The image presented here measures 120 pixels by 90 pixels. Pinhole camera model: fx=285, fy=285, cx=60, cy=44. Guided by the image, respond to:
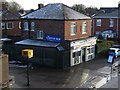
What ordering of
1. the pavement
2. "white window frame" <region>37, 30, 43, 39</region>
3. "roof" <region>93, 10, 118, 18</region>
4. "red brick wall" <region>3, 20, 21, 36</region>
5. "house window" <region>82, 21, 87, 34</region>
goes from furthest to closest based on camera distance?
"roof" <region>93, 10, 118, 18</region>, "red brick wall" <region>3, 20, 21, 36</region>, "house window" <region>82, 21, 87, 34</region>, "white window frame" <region>37, 30, 43, 39</region>, the pavement

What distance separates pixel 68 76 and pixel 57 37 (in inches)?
248

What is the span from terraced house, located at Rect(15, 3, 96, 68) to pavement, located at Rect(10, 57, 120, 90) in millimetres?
1326

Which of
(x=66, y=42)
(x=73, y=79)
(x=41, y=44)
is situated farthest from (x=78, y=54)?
(x=73, y=79)

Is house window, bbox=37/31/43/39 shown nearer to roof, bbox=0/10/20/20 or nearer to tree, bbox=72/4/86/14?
roof, bbox=0/10/20/20

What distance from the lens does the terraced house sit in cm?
2881

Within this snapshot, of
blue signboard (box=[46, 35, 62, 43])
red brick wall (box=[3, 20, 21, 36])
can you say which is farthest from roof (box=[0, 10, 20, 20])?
blue signboard (box=[46, 35, 62, 43])

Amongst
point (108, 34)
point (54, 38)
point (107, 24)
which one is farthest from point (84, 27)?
point (107, 24)

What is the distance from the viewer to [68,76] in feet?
82.1

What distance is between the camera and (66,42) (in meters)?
29.3

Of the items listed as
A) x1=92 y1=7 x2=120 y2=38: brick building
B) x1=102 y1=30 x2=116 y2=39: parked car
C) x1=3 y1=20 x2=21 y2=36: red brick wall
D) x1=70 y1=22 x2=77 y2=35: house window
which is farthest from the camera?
x1=92 y1=7 x2=120 y2=38: brick building

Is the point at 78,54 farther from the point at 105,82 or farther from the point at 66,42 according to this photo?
the point at 105,82

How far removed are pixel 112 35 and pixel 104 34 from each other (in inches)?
56.0

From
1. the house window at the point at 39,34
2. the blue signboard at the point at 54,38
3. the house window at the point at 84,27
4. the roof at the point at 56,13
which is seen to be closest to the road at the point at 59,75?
the blue signboard at the point at 54,38

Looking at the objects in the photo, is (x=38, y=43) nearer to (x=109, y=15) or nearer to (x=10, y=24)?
(x=10, y=24)
